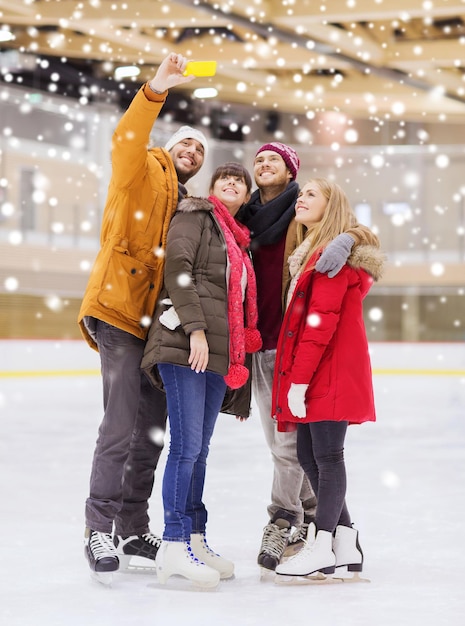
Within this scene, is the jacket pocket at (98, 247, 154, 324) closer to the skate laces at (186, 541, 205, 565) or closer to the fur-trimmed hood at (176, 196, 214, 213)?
the fur-trimmed hood at (176, 196, 214, 213)

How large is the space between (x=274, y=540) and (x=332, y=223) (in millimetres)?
898

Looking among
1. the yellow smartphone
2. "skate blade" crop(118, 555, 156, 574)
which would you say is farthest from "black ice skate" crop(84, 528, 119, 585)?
the yellow smartphone

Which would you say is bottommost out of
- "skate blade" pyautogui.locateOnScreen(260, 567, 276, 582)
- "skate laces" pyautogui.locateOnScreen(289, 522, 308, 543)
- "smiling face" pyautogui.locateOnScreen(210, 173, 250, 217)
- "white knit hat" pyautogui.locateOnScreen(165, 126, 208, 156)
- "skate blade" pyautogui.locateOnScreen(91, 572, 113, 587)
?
"skate blade" pyautogui.locateOnScreen(260, 567, 276, 582)

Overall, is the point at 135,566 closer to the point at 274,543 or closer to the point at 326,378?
the point at 274,543

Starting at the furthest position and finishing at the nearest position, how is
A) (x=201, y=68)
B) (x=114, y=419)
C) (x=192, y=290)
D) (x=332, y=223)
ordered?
(x=332, y=223) → (x=114, y=419) → (x=192, y=290) → (x=201, y=68)

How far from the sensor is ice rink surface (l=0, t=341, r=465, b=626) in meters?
2.08

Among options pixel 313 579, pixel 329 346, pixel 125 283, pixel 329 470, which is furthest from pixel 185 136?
pixel 313 579

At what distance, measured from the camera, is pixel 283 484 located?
8.72ft

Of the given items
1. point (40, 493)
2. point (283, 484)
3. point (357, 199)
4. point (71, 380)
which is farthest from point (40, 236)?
point (283, 484)

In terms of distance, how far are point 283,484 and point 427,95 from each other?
1430cm

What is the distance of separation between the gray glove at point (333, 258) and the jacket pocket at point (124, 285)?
46 cm

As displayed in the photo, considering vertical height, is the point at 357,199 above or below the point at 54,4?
below

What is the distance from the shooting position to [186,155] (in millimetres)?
2504

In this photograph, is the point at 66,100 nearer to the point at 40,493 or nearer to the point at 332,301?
the point at 40,493
